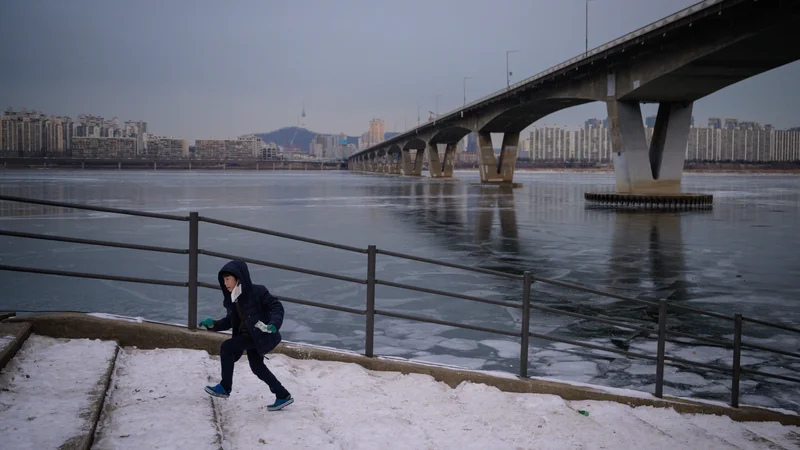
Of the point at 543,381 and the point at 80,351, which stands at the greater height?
the point at 80,351

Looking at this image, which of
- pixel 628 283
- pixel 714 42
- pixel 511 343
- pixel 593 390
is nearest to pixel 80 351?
pixel 593 390

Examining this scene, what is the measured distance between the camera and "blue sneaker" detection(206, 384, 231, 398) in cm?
511

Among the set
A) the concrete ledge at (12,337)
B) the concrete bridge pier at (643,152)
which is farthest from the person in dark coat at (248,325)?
the concrete bridge pier at (643,152)

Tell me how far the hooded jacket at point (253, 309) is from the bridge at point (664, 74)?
89.8 ft

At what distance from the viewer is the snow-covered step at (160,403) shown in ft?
14.3

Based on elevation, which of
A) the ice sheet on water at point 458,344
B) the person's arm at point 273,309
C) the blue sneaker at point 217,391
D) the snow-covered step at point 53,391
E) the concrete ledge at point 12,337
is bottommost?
the ice sheet on water at point 458,344

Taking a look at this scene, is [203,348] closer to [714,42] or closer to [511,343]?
[511,343]

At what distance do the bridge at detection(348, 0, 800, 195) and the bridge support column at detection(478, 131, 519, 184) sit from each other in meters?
11.5

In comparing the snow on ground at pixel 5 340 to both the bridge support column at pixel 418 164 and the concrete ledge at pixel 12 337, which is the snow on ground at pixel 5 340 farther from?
the bridge support column at pixel 418 164

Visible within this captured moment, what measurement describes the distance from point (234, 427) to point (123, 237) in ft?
59.0

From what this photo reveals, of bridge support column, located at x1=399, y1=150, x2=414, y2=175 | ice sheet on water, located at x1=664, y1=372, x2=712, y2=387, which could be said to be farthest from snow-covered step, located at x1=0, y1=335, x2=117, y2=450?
bridge support column, located at x1=399, y1=150, x2=414, y2=175

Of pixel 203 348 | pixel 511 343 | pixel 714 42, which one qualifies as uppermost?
pixel 714 42

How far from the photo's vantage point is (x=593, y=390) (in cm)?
640

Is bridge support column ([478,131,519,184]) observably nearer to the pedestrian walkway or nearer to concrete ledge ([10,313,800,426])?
concrete ledge ([10,313,800,426])
